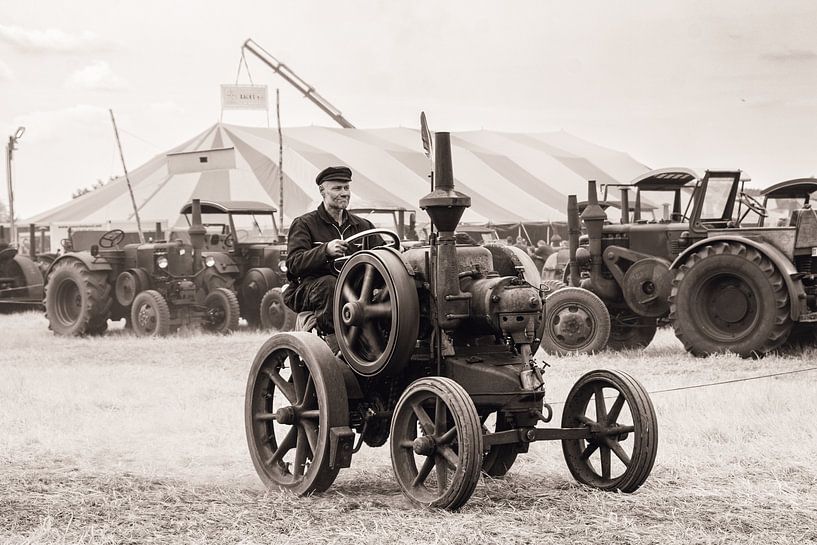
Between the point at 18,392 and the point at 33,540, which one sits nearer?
the point at 33,540

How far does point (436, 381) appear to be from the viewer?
4766mm

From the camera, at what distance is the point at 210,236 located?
52.9 ft

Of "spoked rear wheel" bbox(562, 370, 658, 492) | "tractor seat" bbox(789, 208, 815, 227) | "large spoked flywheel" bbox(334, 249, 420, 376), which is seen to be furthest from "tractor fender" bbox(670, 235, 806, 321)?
"large spoked flywheel" bbox(334, 249, 420, 376)

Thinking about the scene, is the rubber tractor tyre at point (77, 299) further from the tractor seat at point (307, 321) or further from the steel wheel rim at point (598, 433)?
the steel wheel rim at point (598, 433)

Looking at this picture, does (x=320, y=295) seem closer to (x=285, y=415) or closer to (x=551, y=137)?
(x=285, y=415)

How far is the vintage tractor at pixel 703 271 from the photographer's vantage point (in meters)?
10.4

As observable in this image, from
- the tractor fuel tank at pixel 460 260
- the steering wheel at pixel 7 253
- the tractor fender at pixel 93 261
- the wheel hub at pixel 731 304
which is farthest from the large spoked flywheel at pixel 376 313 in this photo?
the steering wheel at pixel 7 253

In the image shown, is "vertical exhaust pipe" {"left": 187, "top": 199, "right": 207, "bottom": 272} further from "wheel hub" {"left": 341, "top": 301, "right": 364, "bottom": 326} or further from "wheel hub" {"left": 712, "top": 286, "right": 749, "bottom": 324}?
"wheel hub" {"left": 341, "top": 301, "right": 364, "bottom": 326}

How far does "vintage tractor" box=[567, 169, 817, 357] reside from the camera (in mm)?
10359

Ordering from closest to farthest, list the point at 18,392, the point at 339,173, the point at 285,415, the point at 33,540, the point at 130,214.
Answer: the point at 33,540, the point at 285,415, the point at 339,173, the point at 18,392, the point at 130,214

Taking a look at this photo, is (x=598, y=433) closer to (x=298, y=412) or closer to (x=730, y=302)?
(x=298, y=412)

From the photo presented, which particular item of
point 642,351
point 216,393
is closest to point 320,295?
point 216,393

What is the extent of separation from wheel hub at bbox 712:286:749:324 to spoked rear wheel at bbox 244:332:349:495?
244 inches

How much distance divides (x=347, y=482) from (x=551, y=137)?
36.0m
